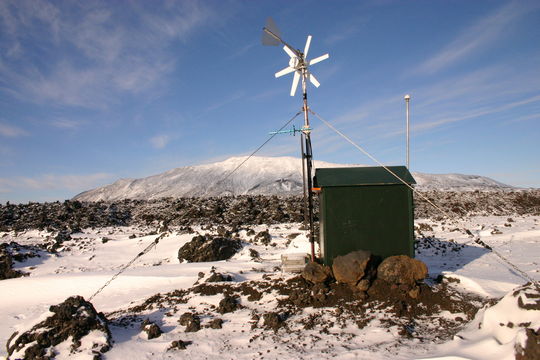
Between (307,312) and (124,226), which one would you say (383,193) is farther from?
(124,226)

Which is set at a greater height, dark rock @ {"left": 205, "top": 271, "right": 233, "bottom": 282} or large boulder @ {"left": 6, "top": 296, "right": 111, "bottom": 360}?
dark rock @ {"left": 205, "top": 271, "right": 233, "bottom": 282}

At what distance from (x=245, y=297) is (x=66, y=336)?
4275 millimetres

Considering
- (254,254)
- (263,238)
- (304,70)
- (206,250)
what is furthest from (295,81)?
(263,238)

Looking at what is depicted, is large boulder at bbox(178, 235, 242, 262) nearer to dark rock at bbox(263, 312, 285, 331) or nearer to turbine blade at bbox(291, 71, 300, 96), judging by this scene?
dark rock at bbox(263, 312, 285, 331)

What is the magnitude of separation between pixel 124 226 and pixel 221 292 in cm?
1710

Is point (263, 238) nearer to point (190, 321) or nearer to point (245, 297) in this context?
point (245, 297)

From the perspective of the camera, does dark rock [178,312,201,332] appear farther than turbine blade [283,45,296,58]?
No

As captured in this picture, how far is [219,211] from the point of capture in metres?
26.2

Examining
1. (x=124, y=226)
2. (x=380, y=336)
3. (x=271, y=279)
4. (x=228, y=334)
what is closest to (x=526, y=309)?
(x=380, y=336)

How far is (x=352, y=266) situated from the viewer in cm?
911

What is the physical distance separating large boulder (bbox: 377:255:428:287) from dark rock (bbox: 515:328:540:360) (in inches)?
139

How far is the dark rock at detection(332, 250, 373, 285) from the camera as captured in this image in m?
9.05

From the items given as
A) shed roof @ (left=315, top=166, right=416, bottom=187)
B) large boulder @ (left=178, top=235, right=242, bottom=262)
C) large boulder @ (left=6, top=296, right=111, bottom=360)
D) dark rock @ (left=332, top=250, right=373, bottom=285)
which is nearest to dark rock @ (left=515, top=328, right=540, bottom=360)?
dark rock @ (left=332, top=250, right=373, bottom=285)

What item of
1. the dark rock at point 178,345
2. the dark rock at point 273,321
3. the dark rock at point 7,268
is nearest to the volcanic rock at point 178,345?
the dark rock at point 178,345
